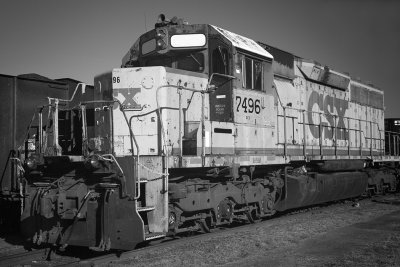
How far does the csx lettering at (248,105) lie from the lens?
8.01m

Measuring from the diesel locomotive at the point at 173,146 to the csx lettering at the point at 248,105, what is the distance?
20 mm

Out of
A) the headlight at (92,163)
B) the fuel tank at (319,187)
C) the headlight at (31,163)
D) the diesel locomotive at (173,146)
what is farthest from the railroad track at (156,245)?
the headlight at (31,163)

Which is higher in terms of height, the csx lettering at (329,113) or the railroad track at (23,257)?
the csx lettering at (329,113)

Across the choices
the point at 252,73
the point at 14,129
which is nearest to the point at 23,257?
the point at 14,129

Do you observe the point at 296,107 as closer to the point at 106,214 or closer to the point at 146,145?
the point at 146,145

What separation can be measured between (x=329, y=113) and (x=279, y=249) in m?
6.65

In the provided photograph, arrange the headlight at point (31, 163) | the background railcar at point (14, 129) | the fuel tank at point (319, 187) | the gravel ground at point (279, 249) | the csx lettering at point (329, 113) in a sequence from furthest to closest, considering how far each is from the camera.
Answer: the csx lettering at point (329, 113) < the fuel tank at point (319, 187) < the background railcar at point (14, 129) < the headlight at point (31, 163) < the gravel ground at point (279, 249)

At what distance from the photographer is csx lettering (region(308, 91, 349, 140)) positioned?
1134 cm

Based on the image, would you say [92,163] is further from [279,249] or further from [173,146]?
[279,249]

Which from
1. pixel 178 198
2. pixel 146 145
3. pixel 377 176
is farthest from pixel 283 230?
pixel 377 176

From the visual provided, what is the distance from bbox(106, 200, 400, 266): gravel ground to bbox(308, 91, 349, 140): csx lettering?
3028 millimetres

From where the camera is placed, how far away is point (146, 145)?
23.0 ft

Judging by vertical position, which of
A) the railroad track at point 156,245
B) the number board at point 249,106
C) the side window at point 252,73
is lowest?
the railroad track at point 156,245

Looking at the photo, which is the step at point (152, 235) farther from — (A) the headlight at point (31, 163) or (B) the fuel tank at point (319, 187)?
(B) the fuel tank at point (319, 187)
